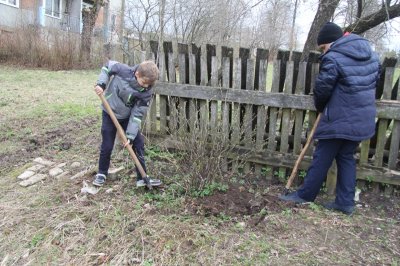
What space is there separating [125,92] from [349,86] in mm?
2143

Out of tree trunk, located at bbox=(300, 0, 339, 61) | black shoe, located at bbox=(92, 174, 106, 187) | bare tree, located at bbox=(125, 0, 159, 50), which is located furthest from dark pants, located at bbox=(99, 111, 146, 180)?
bare tree, located at bbox=(125, 0, 159, 50)

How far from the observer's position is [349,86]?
3510 mm

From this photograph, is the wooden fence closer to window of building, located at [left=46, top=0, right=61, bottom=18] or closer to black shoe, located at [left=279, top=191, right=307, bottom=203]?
black shoe, located at [left=279, top=191, right=307, bottom=203]

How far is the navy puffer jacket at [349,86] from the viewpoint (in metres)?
3.50

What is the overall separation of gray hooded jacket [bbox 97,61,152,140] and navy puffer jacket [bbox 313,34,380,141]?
5.69 feet

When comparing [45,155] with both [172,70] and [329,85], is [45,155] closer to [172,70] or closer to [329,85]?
[172,70]

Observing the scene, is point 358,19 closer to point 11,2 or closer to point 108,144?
point 108,144

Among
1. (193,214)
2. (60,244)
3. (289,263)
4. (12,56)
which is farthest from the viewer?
(12,56)

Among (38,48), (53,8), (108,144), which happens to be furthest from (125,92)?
(53,8)

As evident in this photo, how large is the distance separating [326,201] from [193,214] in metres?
1.49

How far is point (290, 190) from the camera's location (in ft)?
13.8

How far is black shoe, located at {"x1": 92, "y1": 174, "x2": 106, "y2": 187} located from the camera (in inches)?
160

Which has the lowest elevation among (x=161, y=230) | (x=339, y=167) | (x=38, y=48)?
(x=161, y=230)

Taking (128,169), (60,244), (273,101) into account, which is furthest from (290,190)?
(60,244)
